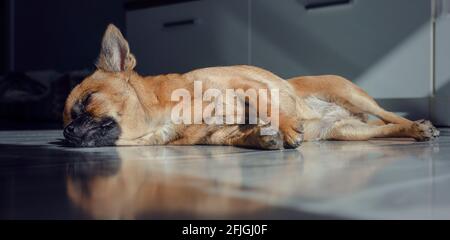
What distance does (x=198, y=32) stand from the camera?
151 inches

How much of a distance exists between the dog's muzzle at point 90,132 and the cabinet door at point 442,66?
1630mm

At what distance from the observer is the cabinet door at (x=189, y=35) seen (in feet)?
11.8

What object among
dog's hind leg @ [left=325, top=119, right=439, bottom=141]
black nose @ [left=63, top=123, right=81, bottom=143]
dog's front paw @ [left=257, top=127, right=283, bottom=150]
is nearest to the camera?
dog's front paw @ [left=257, top=127, right=283, bottom=150]

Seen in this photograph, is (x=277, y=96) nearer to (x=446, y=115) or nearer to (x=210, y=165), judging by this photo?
(x=210, y=165)

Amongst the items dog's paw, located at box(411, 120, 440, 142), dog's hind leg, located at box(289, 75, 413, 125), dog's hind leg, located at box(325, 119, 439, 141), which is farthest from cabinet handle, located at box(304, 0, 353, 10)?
dog's paw, located at box(411, 120, 440, 142)

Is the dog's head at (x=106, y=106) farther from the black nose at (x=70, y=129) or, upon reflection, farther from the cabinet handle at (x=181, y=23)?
the cabinet handle at (x=181, y=23)

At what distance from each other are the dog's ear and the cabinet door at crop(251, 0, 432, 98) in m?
1.29

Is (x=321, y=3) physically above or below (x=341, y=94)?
above

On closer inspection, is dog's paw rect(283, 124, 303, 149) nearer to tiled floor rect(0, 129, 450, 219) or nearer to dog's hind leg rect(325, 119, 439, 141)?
tiled floor rect(0, 129, 450, 219)

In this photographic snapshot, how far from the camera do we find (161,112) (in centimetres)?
219

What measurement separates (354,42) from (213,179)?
2.03m

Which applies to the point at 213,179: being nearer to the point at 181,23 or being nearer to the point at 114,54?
the point at 114,54

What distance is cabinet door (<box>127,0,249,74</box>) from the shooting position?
3.61m

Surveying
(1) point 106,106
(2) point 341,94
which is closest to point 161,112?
(1) point 106,106
